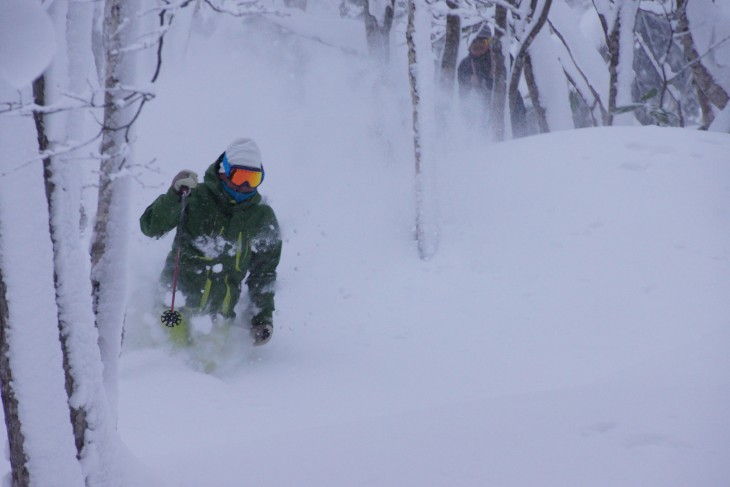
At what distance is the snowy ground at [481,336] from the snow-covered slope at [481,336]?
0.05 feet

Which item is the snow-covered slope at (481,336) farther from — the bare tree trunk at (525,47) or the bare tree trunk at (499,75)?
the bare tree trunk at (525,47)

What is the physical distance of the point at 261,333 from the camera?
A: 4590 millimetres

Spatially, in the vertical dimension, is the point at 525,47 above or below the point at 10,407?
above

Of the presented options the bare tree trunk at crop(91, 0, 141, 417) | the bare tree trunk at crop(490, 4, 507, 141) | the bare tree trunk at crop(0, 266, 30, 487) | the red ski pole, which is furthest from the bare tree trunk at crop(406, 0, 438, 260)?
the bare tree trunk at crop(0, 266, 30, 487)

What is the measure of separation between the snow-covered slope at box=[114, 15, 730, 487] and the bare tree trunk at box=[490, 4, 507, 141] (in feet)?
2.28

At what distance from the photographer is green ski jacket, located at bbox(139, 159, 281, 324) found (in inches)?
174

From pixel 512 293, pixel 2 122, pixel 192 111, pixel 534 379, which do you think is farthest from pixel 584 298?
pixel 192 111

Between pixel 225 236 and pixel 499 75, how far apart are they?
4818mm

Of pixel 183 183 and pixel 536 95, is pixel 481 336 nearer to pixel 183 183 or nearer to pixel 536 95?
pixel 183 183

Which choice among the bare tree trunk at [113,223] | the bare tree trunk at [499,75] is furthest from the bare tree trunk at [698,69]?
the bare tree trunk at [113,223]

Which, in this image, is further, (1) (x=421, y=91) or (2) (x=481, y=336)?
(1) (x=421, y=91)

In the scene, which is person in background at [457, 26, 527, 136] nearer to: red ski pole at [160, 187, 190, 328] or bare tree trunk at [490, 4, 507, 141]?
bare tree trunk at [490, 4, 507, 141]

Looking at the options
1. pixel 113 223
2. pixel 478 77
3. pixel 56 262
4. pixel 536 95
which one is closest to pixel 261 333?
pixel 113 223

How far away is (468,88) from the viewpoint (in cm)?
938
